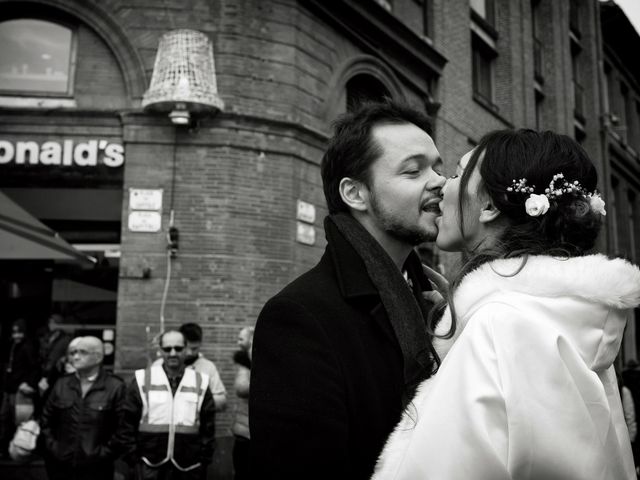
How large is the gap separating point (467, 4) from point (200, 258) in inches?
398

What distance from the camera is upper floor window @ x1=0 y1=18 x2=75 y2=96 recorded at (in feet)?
32.0

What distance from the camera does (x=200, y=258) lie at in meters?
9.15

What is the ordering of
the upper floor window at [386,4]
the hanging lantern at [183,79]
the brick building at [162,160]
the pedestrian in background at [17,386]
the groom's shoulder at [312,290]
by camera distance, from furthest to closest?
the upper floor window at [386,4] < the brick building at [162,160] < the hanging lantern at [183,79] < the pedestrian in background at [17,386] < the groom's shoulder at [312,290]

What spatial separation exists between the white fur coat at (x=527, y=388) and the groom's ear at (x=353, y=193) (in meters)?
0.90

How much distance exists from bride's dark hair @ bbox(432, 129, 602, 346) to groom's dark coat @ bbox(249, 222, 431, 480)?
0.34 meters

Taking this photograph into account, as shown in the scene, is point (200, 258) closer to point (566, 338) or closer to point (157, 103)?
point (157, 103)

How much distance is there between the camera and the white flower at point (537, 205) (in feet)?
6.16

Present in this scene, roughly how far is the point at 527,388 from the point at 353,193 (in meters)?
1.28

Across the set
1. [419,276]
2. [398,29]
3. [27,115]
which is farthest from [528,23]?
[419,276]

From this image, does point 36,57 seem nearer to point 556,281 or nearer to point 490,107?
point 556,281

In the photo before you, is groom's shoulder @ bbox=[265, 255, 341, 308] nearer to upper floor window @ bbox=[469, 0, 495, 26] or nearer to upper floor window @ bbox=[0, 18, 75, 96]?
upper floor window @ bbox=[0, 18, 75, 96]

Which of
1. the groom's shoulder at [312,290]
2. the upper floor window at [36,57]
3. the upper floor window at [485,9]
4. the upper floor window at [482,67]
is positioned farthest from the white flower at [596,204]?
the upper floor window at [485,9]

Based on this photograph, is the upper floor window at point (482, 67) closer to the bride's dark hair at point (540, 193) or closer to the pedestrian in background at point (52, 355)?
the pedestrian in background at point (52, 355)

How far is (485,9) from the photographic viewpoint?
1770 cm
